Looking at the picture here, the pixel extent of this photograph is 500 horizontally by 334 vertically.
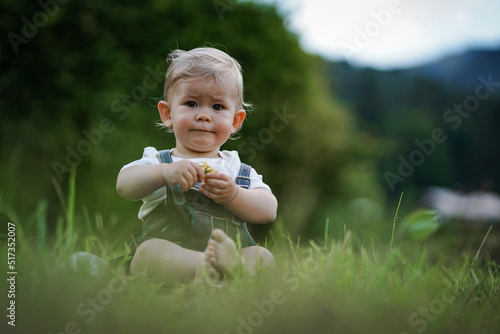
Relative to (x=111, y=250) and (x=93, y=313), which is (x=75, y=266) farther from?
(x=111, y=250)

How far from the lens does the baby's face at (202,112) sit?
2.18 meters

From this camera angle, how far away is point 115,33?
527cm

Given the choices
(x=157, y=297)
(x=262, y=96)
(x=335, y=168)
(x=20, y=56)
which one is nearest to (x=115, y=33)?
(x=20, y=56)

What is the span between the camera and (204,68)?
2.19m

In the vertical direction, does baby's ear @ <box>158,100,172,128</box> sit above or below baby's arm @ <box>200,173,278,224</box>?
above

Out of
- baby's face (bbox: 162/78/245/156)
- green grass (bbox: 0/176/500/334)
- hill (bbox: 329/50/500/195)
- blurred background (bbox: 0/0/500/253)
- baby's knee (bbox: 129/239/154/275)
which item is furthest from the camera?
hill (bbox: 329/50/500/195)

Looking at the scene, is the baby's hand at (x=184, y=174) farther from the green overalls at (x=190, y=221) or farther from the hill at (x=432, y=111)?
the hill at (x=432, y=111)

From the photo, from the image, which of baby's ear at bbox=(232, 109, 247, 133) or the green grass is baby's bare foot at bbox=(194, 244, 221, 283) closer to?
the green grass

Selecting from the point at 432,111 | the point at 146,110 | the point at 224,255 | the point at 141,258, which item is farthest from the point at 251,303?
the point at 432,111

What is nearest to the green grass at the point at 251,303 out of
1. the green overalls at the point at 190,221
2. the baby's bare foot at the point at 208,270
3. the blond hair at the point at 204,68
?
the baby's bare foot at the point at 208,270

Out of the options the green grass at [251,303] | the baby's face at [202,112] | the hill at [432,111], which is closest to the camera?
the green grass at [251,303]

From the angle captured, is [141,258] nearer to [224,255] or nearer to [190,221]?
[190,221]

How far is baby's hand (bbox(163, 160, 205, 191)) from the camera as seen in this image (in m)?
1.92

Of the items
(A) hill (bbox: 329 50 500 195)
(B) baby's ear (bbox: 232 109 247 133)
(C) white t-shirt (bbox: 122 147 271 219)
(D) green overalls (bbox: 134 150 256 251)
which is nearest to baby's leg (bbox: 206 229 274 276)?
(D) green overalls (bbox: 134 150 256 251)
